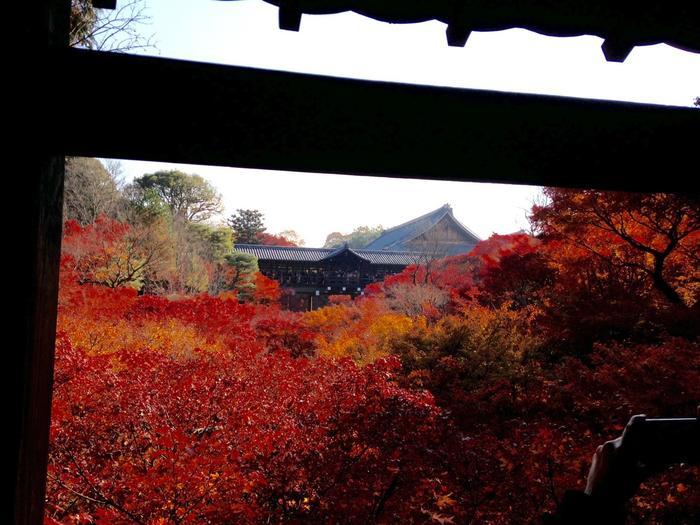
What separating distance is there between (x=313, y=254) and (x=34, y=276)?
23.1 metres

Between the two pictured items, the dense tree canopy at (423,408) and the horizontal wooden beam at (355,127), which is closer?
the horizontal wooden beam at (355,127)

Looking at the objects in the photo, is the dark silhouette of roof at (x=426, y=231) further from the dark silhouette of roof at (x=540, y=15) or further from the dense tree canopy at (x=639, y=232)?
the dark silhouette of roof at (x=540, y=15)

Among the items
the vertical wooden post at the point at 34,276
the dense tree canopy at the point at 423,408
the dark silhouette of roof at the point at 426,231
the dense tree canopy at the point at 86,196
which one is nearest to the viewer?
the vertical wooden post at the point at 34,276

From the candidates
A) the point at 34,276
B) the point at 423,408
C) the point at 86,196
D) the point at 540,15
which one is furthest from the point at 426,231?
the point at 34,276

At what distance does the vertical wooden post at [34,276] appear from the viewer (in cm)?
113

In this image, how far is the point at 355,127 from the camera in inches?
49.5

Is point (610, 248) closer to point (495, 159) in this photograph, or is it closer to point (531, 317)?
point (531, 317)

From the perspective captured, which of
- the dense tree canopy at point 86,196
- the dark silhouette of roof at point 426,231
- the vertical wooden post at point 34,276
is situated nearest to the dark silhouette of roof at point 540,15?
the vertical wooden post at point 34,276

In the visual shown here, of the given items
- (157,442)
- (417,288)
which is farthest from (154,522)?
(417,288)

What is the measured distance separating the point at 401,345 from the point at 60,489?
6.28 meters

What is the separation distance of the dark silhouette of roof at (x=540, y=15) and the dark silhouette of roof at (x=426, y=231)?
2949cm

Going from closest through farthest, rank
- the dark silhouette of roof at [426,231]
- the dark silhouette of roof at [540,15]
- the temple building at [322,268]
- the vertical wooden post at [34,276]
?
the vertical wooden post at [34,276] → the dark silhouette of roof at [540,15] → the temple building at [322,268] → the dark silhouette of roof at [426,231]

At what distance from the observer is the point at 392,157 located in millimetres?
1271

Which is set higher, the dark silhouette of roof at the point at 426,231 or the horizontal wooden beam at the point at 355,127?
the dark silhouette of roof at the point at 426,231
